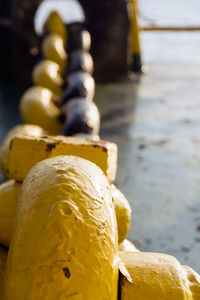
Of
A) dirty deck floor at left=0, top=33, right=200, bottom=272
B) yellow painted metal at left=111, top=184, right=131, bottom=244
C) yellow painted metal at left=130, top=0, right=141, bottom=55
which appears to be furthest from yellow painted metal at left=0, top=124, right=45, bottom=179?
yellow painted metal at left=130, top=0, right=141, bottom=55

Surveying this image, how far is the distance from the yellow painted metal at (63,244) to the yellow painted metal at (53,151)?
277mm

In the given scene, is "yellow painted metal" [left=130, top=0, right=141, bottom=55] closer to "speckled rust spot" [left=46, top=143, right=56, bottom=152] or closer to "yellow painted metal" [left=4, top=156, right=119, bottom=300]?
"speckled rust spot" [left=46, top=143, right=56, bottom=152]

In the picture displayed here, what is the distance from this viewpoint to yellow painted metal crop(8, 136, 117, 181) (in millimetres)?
1030

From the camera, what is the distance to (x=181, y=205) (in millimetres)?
1919

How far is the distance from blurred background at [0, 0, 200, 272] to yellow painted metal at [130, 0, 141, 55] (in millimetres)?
259

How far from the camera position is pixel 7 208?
102cm

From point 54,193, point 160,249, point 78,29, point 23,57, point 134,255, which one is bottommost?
point 160,249

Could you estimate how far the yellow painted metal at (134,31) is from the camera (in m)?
4.47

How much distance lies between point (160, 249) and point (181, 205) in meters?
0.36

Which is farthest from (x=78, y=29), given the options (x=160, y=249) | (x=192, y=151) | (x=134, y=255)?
(x=134, y=255)

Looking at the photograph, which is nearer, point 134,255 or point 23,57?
point 134,255

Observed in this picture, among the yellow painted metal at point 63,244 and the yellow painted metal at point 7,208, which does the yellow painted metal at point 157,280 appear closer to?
the yellow painted metal at point 63,244

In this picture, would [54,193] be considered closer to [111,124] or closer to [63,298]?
[63,298]

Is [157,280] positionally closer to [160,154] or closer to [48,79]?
[160,154]
